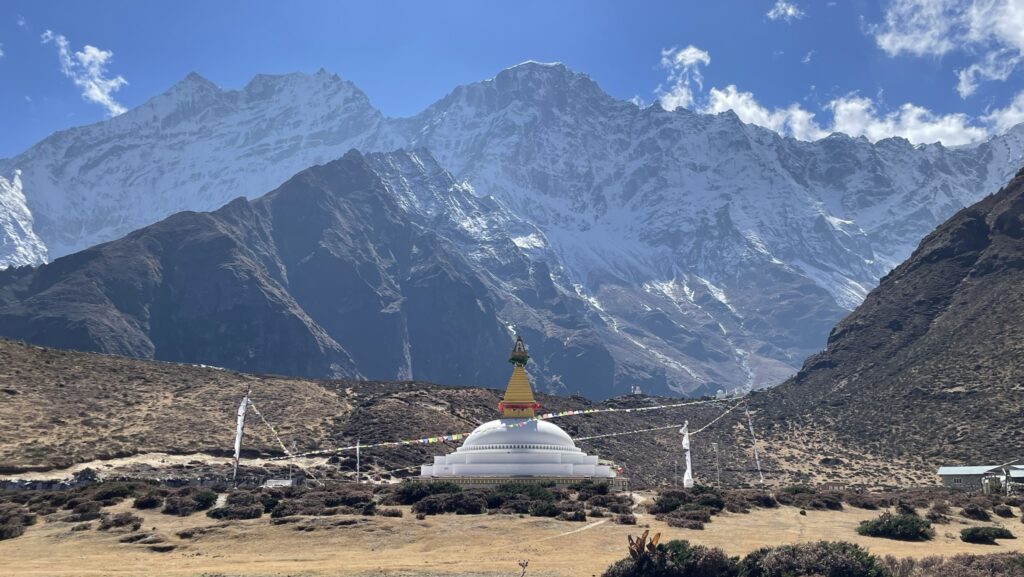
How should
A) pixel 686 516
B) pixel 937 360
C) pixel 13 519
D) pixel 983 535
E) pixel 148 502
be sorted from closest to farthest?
1. pixel 983 535
2. pixel 13 519
3. pixel 686 516
4. pixel 148 502
5. pixel 937 360

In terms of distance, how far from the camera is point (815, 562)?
3256cm

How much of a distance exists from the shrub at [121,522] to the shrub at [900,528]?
3224cm

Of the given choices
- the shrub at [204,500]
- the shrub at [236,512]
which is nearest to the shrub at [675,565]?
the shrub at [236,512]

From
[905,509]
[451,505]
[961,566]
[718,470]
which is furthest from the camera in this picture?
[718,470]

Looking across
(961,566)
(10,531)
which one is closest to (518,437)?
(10,531)

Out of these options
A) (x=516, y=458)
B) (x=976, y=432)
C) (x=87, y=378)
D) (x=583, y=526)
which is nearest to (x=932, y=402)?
(x=976, y=432)

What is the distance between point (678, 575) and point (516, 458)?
26039 millimetres

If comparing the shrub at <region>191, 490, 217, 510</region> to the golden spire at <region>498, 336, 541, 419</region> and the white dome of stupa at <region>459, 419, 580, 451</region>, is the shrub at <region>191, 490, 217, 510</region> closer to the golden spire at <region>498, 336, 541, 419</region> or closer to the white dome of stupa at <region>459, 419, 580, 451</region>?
the white dome of stupa at <region>459, 419, 580, 451</region>

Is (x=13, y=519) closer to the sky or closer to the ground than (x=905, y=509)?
closer to the sky

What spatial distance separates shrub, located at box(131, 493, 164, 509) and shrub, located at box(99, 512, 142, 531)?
11.0 ft

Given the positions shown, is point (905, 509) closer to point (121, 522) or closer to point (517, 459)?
point (517, 459)

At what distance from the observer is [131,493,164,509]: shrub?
157 ft

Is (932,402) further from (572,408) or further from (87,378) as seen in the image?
(87,378)

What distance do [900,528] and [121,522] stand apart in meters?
34.3
